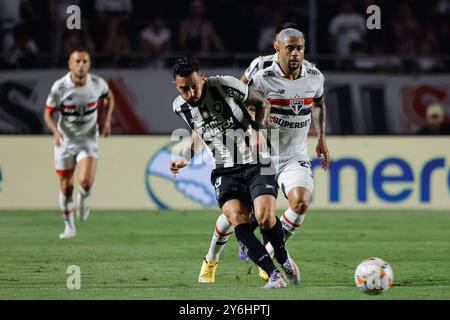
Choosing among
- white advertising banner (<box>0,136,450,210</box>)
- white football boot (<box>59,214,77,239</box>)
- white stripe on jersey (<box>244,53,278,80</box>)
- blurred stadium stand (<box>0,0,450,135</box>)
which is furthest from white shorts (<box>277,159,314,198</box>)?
blurred stadium stand (<box>0,0,450,135</box>)

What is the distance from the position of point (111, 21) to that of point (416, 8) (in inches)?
225

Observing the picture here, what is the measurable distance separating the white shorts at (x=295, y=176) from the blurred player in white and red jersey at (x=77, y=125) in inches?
181

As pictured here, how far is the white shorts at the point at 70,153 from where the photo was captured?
45.6 ft

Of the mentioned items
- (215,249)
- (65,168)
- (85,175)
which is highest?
(65,168)

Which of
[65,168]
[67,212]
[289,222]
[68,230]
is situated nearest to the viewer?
[289,222]

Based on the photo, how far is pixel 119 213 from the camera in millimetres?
16484

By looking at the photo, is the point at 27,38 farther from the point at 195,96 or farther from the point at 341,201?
the point at 195,96

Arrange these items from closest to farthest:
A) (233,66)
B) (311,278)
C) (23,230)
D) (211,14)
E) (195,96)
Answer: (195,96)
(311,278)
(23,230)
(233,66)
(211,14)

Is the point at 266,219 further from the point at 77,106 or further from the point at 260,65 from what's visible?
the point at 77,106

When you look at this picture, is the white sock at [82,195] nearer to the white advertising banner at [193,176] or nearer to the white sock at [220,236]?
the white advertising banner at [193,176]

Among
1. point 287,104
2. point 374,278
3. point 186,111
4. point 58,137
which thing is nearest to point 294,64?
point 287,104

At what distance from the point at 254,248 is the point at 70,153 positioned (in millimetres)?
6039

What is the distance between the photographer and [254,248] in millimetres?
8414

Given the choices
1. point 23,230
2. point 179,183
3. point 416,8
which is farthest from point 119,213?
point 416,8
